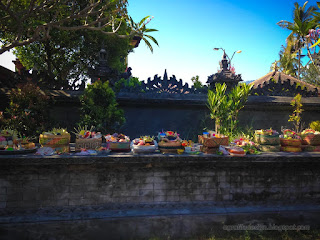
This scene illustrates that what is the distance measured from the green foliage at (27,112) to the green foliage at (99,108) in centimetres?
119

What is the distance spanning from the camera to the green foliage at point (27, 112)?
236 inches

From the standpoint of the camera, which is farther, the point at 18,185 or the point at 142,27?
the point at 142,27

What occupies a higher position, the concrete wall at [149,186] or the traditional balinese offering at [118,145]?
the traditional balinese offering at [118,145]

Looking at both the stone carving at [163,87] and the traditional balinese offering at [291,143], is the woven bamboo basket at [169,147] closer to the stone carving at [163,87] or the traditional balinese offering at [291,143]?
the traditional balinese offering at [291,143]

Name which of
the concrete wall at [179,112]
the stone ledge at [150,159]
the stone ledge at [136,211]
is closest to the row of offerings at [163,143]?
the stone ledge at [150,159]

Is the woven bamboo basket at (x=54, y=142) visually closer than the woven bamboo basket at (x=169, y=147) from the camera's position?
Yes

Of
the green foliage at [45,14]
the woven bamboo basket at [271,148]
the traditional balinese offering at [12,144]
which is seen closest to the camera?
the traditional balinese offering at [12,144]

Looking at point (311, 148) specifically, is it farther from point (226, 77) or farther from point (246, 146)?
point (226, 77)

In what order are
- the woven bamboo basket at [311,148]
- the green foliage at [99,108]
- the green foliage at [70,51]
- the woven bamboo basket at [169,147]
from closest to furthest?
the woven bamboo basket at [169,147], the woven bamboo basket at [311,148], the green foliage at [99,108], the green foliage at [70,51]

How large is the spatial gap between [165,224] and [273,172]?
8.30 feet

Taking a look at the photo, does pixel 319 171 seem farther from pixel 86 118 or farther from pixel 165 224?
pixel 86 118

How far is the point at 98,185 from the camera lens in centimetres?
396

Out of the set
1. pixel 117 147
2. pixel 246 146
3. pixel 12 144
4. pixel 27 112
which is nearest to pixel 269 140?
pixel 246 146

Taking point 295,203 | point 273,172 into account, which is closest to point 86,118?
point 273,172
